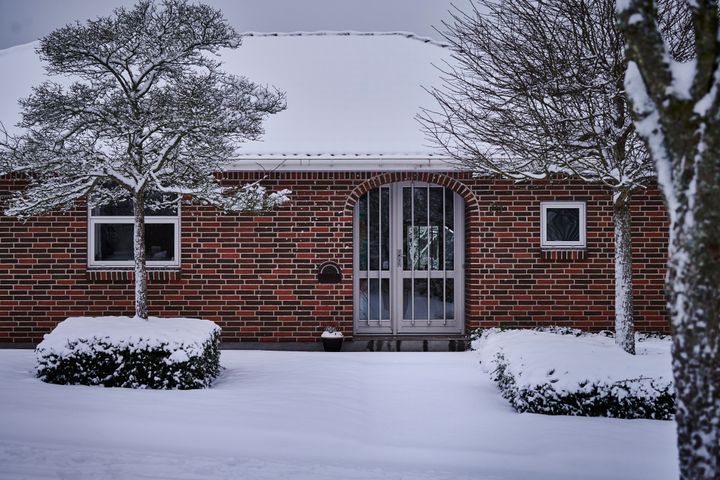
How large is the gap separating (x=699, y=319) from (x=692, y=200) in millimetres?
534

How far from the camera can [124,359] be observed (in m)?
6.32

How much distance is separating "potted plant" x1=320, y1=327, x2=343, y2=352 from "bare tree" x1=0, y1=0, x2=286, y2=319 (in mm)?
2972

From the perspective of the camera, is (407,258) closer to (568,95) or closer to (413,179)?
(413,179)

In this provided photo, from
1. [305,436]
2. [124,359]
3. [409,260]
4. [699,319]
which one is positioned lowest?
[305,436]

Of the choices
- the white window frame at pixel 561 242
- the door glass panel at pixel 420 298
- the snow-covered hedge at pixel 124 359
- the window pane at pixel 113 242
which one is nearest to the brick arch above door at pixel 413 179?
the white window frame at pixel 561 242

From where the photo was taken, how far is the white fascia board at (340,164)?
31.3 feet

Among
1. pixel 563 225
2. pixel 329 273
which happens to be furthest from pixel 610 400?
pixel 329 273

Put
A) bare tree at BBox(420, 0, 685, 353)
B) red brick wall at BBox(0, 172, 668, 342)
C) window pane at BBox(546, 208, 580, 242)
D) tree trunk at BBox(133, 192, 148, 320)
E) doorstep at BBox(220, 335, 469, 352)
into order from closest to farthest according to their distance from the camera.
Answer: bare tree at BBox(420, 0, 685, 353) → tree trunk at BBox(133, 192, 148, 320) → doorstep at BBox(220, 335, 469, 352) → red brick wall at BBox(0, 172, 668, 342) → window pane at BBox(546, 208, 580, 242)

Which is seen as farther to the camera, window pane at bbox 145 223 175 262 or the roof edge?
the roof edge

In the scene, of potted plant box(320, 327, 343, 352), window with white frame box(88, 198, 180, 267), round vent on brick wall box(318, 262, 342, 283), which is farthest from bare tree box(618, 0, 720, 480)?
window with white frame box(88, 198, 180, 267)

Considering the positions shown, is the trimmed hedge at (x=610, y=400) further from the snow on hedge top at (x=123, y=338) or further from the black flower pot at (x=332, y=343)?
the black flower pot at (x=332, y=343)

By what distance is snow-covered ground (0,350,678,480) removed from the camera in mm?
4332

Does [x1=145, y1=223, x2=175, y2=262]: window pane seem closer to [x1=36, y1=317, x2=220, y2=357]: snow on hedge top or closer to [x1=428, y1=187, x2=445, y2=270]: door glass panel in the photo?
[x1=36, y1=317, x2=220, y2=357]: snow on hedge top

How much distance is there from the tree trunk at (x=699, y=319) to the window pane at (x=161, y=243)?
8378mm
